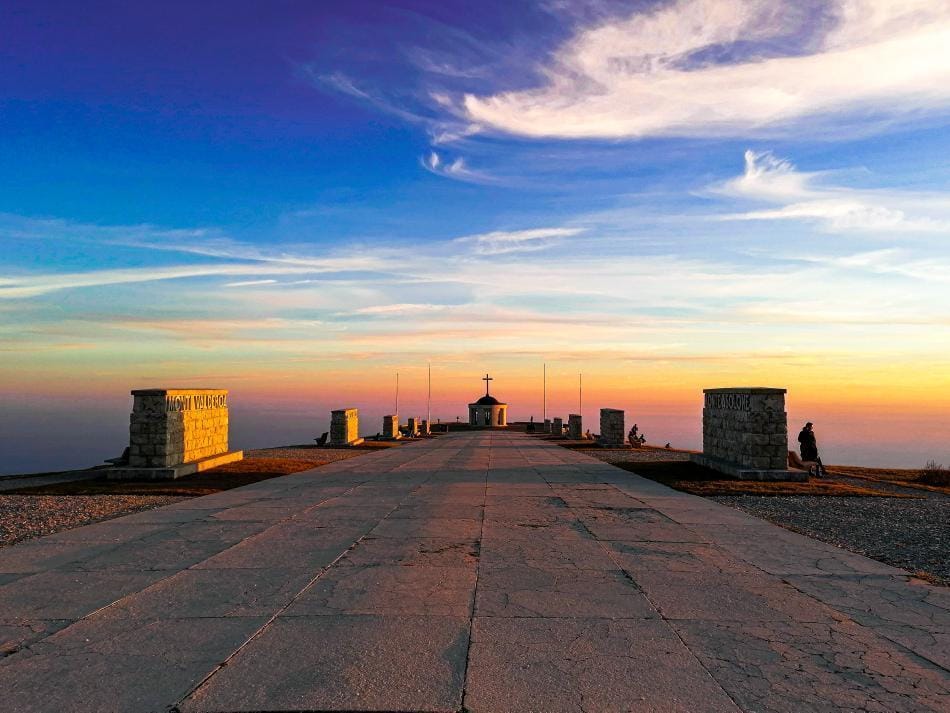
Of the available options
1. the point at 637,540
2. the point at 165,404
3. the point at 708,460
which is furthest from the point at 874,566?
the point at 165,404

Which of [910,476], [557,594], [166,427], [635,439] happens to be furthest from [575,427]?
[557,594]

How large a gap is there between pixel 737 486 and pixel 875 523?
468 cm

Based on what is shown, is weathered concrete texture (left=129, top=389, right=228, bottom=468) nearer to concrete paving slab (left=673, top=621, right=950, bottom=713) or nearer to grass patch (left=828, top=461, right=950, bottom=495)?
concrete paving slab (left=673, top=621, right=950, bottom=713)

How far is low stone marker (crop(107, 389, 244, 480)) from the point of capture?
53.8ft

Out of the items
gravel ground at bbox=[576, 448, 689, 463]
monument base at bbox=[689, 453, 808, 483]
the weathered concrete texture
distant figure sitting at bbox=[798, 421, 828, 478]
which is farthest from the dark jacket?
the weathered concrete texture

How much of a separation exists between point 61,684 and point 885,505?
13.3 meters

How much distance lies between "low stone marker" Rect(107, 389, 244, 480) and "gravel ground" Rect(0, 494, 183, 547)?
117 inches

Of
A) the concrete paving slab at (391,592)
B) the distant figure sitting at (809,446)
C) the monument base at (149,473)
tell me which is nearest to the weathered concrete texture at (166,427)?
the monument base at (149,473)

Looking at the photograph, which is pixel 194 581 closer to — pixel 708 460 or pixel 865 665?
pixel 865 665

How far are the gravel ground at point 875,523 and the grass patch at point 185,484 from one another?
10.8 metres

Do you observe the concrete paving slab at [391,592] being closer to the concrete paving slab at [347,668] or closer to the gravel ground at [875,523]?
the concrete paving slab at [347,668]

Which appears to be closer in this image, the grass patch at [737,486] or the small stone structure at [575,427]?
the grass patch at [737,486]

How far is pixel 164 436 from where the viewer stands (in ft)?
54.9

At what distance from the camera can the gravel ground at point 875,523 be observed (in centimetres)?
823
